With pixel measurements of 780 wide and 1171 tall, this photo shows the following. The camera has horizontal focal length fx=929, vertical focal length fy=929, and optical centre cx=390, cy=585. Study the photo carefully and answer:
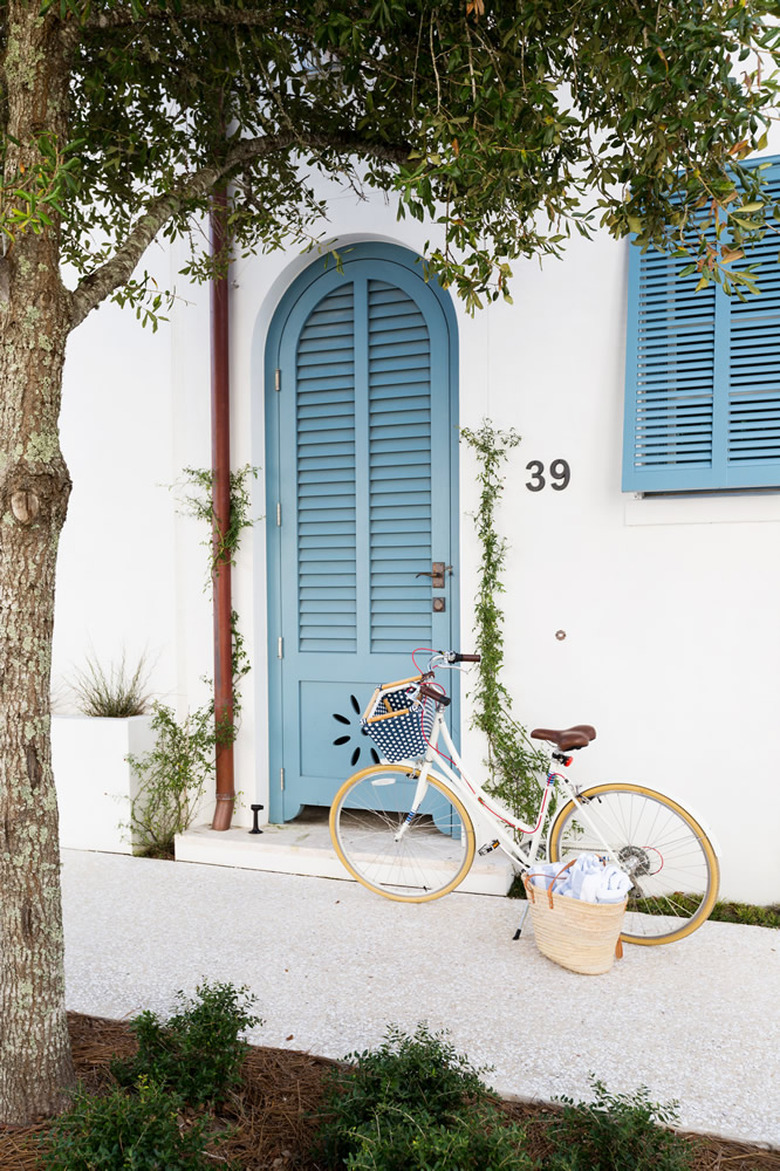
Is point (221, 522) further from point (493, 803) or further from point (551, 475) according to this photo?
point (493, 803)

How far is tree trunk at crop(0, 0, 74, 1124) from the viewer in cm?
221

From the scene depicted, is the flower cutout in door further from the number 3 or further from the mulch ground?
the mulch ground

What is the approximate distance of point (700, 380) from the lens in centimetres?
392

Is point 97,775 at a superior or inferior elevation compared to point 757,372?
inferior

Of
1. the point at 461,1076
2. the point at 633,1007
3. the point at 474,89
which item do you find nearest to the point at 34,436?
the point at 474,89

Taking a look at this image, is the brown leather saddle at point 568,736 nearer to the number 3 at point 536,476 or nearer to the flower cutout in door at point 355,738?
the number 3 at point 536,476

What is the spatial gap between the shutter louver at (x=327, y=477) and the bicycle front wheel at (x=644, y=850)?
1.48 meters

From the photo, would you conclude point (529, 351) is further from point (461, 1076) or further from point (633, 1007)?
point (461, 1076)

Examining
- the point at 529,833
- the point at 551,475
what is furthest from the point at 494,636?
the point at 529,833

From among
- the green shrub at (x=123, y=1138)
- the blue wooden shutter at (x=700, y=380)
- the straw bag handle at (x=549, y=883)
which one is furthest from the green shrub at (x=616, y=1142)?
the blue wooden shutter at (x=700, y=380)

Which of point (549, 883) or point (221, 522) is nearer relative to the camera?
point (549, 883)

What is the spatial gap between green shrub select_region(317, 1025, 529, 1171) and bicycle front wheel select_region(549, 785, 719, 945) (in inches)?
58.3

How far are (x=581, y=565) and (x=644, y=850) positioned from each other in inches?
49.5

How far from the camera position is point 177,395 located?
16.4 ft
